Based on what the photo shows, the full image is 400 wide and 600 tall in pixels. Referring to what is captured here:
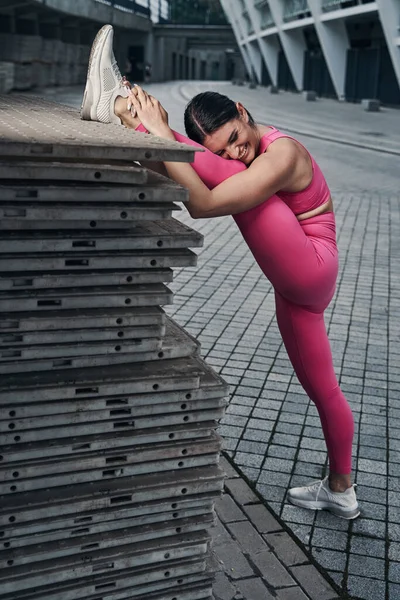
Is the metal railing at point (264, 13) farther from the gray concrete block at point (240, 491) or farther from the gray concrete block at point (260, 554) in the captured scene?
the gray concrete block at point (260, 554)

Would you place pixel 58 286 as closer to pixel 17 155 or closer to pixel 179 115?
pixel 17 155

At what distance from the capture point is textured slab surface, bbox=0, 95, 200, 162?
182cm

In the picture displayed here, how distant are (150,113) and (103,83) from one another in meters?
0.19

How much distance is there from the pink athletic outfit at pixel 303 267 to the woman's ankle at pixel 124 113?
17cm

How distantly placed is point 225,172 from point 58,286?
0.81m

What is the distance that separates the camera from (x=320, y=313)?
329 cm

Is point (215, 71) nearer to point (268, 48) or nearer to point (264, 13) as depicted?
point (268, 48)

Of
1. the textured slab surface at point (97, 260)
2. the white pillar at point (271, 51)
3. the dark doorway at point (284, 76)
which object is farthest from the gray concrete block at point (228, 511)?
the white pillar at point (271, 51)

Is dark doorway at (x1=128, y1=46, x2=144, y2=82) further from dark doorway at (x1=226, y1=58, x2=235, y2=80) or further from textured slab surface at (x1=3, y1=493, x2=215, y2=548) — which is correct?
textured slab surface at (x1=3, y1=493, x2=215, y2=548)

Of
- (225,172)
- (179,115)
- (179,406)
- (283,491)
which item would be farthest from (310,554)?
(179,115)

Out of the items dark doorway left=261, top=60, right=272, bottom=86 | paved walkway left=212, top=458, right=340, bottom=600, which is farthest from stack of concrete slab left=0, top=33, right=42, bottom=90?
dark doorway left=261, top=60, right=272, bottom=86

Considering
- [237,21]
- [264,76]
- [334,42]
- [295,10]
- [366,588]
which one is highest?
[237,21]

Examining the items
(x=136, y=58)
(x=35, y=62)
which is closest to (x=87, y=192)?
(x=35, y=62)

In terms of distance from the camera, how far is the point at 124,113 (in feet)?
8.25
